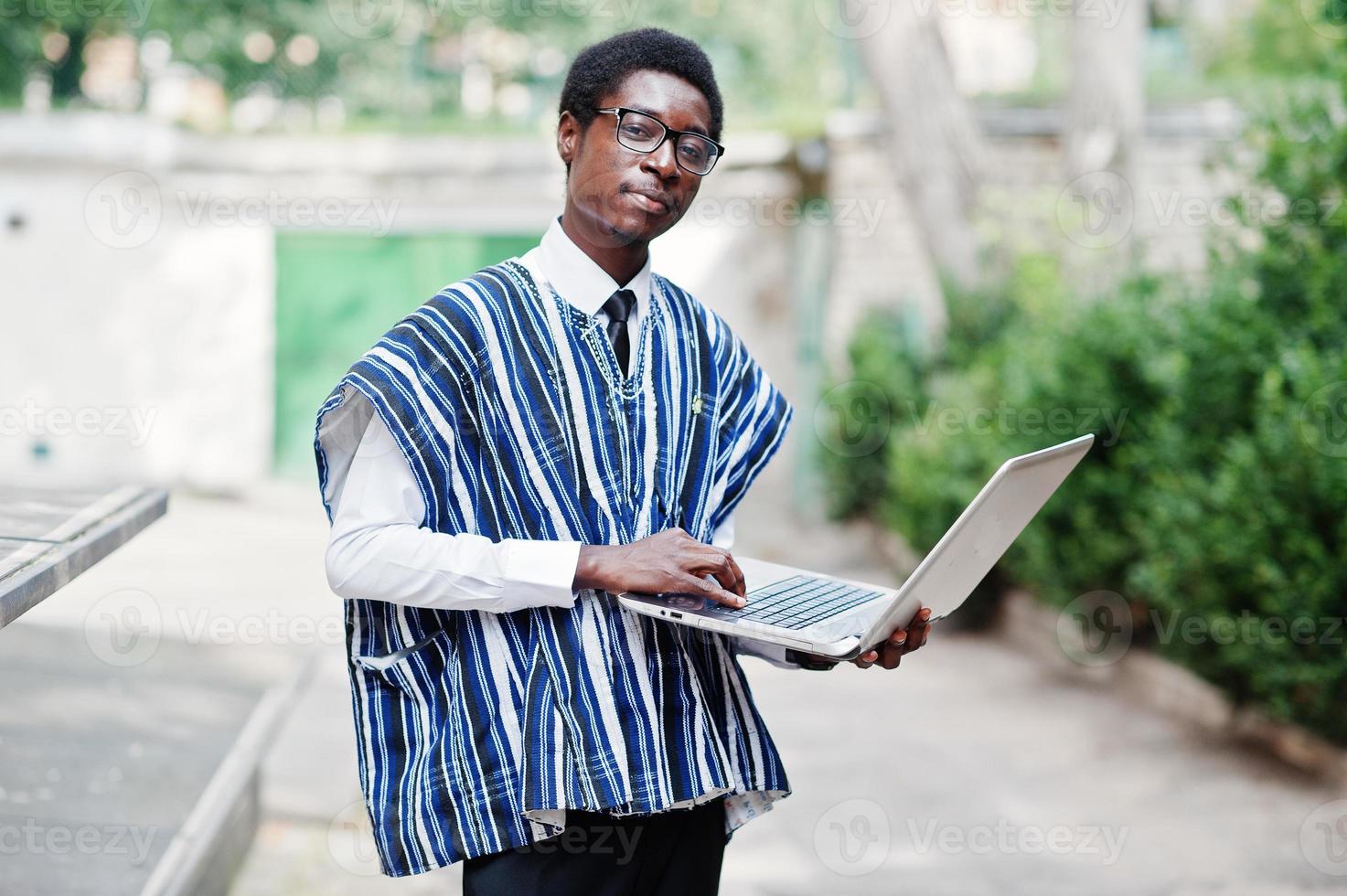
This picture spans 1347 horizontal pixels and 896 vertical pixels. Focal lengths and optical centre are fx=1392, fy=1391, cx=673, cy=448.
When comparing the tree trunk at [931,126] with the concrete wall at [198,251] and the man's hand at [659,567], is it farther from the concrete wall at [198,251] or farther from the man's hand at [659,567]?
the man's hand at [659,567]

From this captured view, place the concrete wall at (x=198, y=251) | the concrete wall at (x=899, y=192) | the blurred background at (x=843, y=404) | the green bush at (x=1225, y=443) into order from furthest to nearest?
the concrete wall at (x=198, y=251) → the concrete wall at (x=899, y=192) → the green bush at (x=1225, y=443) → the blurred background at (x=843, y=404)

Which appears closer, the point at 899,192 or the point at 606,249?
the point at 606,249

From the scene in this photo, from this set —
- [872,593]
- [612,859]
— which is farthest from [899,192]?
[612,859]

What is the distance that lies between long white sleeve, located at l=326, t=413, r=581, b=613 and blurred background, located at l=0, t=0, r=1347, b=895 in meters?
1.82

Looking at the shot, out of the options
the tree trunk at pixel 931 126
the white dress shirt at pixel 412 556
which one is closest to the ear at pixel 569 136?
the white dress shirt at pixel 412 556

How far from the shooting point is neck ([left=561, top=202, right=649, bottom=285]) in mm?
1974

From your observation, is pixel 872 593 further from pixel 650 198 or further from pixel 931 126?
pixel 931 126

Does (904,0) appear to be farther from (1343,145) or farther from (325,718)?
(325,718)

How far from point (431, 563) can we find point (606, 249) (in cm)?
52

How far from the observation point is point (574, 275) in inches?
78.4

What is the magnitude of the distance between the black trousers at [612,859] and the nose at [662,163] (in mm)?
887

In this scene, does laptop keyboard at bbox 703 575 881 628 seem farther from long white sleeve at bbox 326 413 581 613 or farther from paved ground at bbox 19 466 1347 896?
paved ground at bbox 19 466 1347 896

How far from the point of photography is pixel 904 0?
31.0ft

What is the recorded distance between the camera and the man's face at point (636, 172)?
190cm
